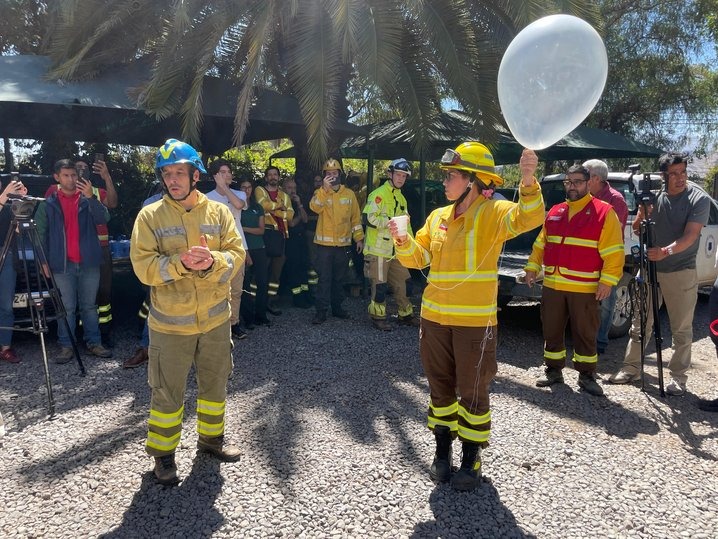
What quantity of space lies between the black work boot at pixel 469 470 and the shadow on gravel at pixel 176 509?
1317mm

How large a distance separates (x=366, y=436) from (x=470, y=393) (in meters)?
0.96

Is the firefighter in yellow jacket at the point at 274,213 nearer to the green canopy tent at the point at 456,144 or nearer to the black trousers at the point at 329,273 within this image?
the black trousers at the point at 329,273

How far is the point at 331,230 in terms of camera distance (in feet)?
21.7

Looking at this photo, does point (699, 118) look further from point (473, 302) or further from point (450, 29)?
point (473, 302)

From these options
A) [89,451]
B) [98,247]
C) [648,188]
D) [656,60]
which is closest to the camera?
[89,451]

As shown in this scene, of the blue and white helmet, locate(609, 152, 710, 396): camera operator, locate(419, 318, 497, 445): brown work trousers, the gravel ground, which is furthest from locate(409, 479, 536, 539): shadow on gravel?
locate(609, 152, 710, 396): camera operator

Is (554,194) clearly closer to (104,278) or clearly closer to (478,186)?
(478,186)

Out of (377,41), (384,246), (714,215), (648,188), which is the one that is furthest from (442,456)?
(714,215)

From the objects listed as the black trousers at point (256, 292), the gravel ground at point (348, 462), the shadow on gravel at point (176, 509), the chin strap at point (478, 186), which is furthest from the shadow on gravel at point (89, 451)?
the chin strap at point (478, 186)

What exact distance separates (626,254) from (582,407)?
7.66 feet

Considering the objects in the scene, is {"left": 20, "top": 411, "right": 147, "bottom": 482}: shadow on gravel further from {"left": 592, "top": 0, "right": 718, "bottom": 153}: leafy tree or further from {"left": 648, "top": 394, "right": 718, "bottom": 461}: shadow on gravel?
{"left": 592, "top": 0, "right": 718, "bottom": 153}: leafy tree

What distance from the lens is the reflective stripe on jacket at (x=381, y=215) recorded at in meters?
6.36

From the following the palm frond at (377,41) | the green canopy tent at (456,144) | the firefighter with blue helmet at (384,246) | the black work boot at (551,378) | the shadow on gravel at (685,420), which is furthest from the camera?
the green canopy tent at (456,144)

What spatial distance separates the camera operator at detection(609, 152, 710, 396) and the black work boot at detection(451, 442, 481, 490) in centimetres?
244
